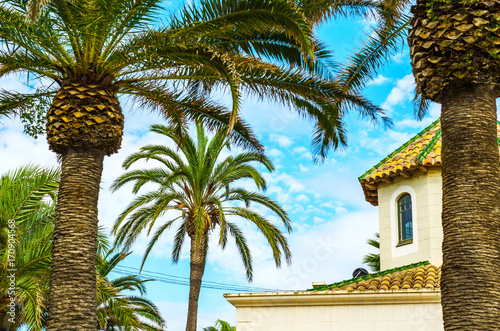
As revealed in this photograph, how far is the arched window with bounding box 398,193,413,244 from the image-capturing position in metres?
17.9

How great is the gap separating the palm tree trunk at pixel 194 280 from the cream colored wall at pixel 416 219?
24.8 feet

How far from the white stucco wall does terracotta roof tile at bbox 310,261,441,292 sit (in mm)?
913

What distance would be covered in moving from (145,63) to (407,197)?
389 inches

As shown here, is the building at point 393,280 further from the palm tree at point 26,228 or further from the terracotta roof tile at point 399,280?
the palm tree at point 26,228

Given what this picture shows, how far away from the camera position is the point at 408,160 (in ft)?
58.3

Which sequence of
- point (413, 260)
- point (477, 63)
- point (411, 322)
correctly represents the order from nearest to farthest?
point (477, 63) → point (411, 322) → point (413, 260)

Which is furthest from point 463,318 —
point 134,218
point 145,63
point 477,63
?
point 134,218

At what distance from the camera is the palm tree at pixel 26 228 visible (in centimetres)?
1404

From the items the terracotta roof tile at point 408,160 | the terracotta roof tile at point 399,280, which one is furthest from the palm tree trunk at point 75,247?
the terracotta roof tile at point 408,160

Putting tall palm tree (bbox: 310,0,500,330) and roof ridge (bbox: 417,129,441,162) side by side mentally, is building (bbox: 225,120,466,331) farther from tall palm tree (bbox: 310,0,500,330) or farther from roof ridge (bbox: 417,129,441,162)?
tall palm tree (bbox: 310,0,500,330)

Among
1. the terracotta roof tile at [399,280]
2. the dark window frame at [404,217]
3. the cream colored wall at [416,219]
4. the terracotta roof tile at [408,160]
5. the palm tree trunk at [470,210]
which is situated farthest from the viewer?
the dark window frame at [404,217]

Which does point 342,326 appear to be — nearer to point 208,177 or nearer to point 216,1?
point 216,1

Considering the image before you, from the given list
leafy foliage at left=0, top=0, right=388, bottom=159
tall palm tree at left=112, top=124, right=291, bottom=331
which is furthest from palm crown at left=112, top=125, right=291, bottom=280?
leafy foliage at left=0, top=0, right=388, bottom=159

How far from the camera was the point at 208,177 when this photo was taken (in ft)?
77.5
